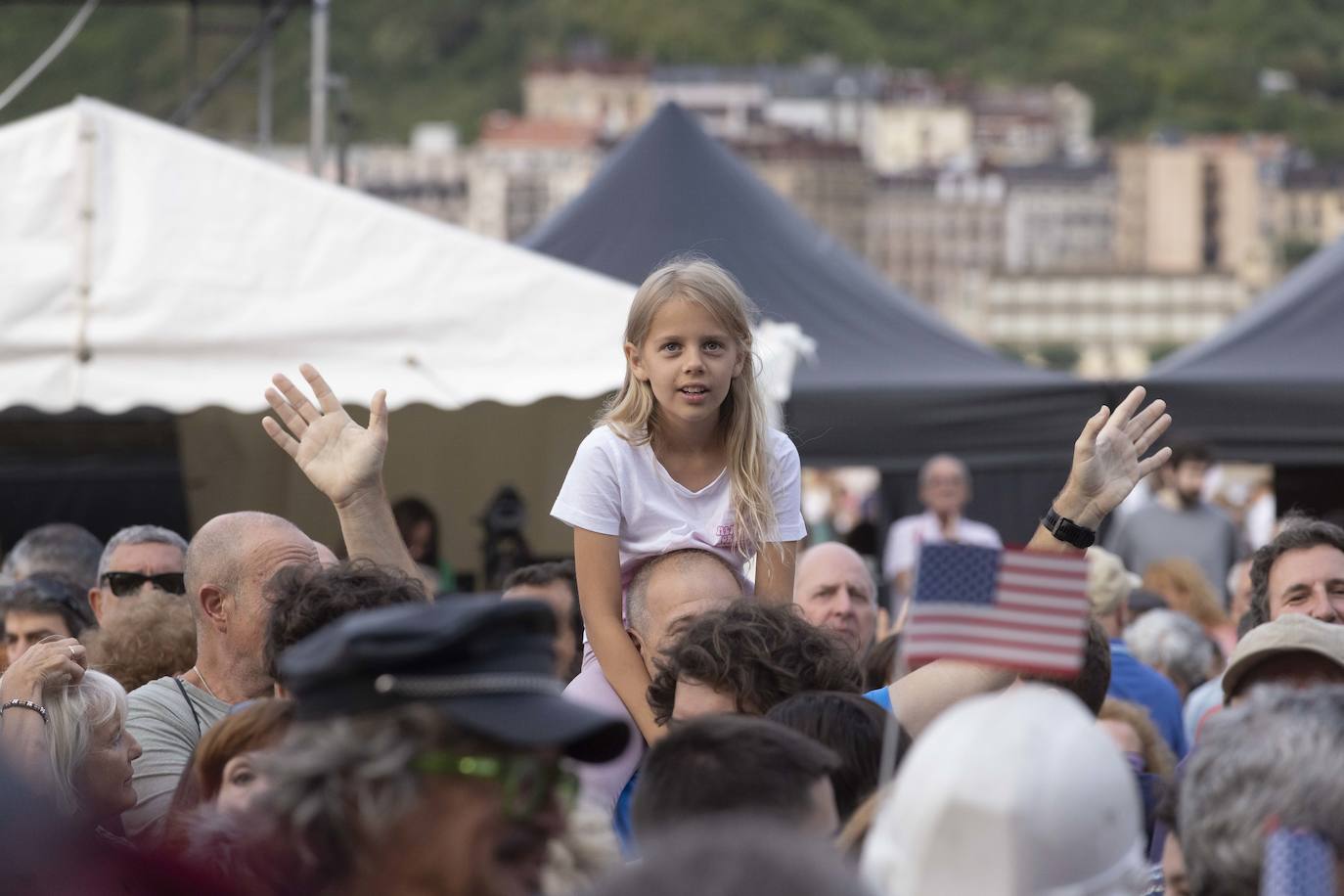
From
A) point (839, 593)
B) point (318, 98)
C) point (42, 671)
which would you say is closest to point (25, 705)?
point (42, 671)

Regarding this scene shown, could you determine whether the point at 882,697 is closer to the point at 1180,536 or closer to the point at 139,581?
the point at 139,581

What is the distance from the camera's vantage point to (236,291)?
289 inches

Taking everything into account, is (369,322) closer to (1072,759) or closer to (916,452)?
(916,452)

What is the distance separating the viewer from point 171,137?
7.61m

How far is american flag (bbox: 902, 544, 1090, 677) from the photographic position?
268 centimetres

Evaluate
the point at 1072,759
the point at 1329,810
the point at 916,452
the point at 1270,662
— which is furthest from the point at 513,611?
the point at 916,452

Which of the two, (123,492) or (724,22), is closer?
(123,492)

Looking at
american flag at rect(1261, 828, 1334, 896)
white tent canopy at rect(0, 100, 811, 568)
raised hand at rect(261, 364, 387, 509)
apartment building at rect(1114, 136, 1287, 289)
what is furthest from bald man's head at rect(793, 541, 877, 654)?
apartment building at rect(1114, 136, 1287, 289)

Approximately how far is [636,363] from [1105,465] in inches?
34.2

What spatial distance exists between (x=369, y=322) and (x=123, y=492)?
292 cm

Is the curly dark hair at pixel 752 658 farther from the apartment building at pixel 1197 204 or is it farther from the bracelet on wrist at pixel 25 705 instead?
the apartment building at pixel 1197 204

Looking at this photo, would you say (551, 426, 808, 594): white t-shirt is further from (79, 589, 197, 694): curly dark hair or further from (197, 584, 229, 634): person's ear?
(79, 589, 197, 694): curly dark hair

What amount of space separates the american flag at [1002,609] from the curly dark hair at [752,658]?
681 millimetres

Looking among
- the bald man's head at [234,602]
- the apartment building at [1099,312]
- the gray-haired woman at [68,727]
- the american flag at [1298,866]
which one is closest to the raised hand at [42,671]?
the gray-haired woman at [68,727]
